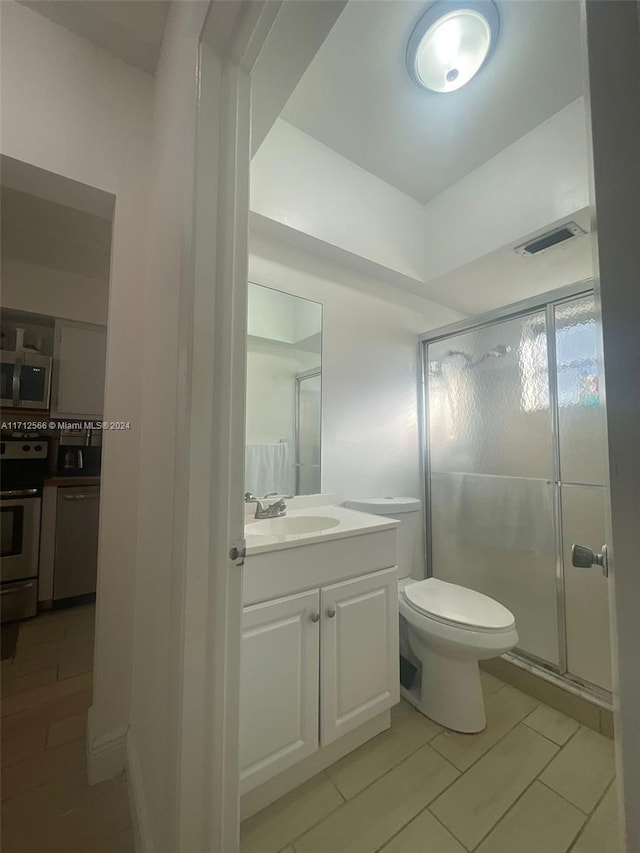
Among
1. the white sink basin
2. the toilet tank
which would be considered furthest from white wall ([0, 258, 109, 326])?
the toilet tank

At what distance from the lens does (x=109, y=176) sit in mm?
1238

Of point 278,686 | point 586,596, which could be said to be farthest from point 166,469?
point 586,596

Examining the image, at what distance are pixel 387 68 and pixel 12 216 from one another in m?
2.12

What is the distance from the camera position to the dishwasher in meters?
2.28

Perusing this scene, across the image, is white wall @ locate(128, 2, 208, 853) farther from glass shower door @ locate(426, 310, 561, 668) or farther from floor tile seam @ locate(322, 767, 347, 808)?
glass shower door @ locate(426, 310, 561, 668)

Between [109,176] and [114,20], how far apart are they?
485 millimetres

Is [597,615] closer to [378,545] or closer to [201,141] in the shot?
[378,545]

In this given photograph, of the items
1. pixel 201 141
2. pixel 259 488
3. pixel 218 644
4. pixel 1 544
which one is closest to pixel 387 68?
pixel 201 141

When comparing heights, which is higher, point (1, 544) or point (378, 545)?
point (378, 545)

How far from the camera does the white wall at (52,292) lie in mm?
2291

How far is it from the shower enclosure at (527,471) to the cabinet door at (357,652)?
2.85 ft

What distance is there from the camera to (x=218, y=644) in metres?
0.67

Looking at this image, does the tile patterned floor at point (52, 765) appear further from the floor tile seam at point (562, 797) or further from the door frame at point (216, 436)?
the floor tile seam at point (562, 797)

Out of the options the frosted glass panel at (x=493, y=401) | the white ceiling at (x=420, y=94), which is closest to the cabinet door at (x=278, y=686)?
the frosted glass panel at (x=493, y=401)
